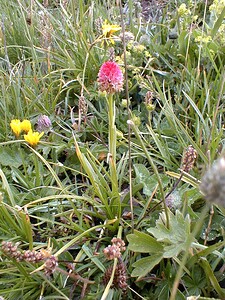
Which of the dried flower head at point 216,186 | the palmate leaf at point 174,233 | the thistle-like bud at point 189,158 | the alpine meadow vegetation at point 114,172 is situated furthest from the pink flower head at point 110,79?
the dried flower head at point 216,186

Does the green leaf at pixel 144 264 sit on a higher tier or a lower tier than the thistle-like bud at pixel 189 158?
lower

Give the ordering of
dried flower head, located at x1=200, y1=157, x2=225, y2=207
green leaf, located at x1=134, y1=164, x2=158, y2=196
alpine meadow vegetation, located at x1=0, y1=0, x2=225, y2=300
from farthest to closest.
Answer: green leaf, located at x1=134, y1=164, x2=158, y2=196
alpine meadow vegetation, located at x1=0, y1=0, x2=225, y2=300
dried flower head, located at x1=200, y1=157, x2=225, y2=207

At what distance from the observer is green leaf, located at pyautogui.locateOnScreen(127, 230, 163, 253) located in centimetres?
100

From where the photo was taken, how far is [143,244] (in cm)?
101

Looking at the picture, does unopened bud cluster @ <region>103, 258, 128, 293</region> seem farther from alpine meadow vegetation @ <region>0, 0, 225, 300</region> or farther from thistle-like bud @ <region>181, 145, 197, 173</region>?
thistle-like bud @ <region>181, 145, 197, 173</region>

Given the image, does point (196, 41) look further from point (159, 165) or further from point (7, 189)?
point (7, 189)

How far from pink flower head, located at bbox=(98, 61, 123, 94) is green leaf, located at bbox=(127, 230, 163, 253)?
374 mm

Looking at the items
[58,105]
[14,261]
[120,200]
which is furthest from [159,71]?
[14,261]

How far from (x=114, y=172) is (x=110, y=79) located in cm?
26

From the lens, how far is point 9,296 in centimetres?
109

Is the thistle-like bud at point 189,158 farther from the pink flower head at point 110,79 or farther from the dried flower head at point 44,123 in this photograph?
the dried flower head at point 44,123

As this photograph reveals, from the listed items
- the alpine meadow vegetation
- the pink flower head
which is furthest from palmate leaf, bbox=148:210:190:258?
the pink flower head

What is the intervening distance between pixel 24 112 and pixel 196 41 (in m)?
0.74

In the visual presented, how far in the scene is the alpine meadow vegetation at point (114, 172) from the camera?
101cm
